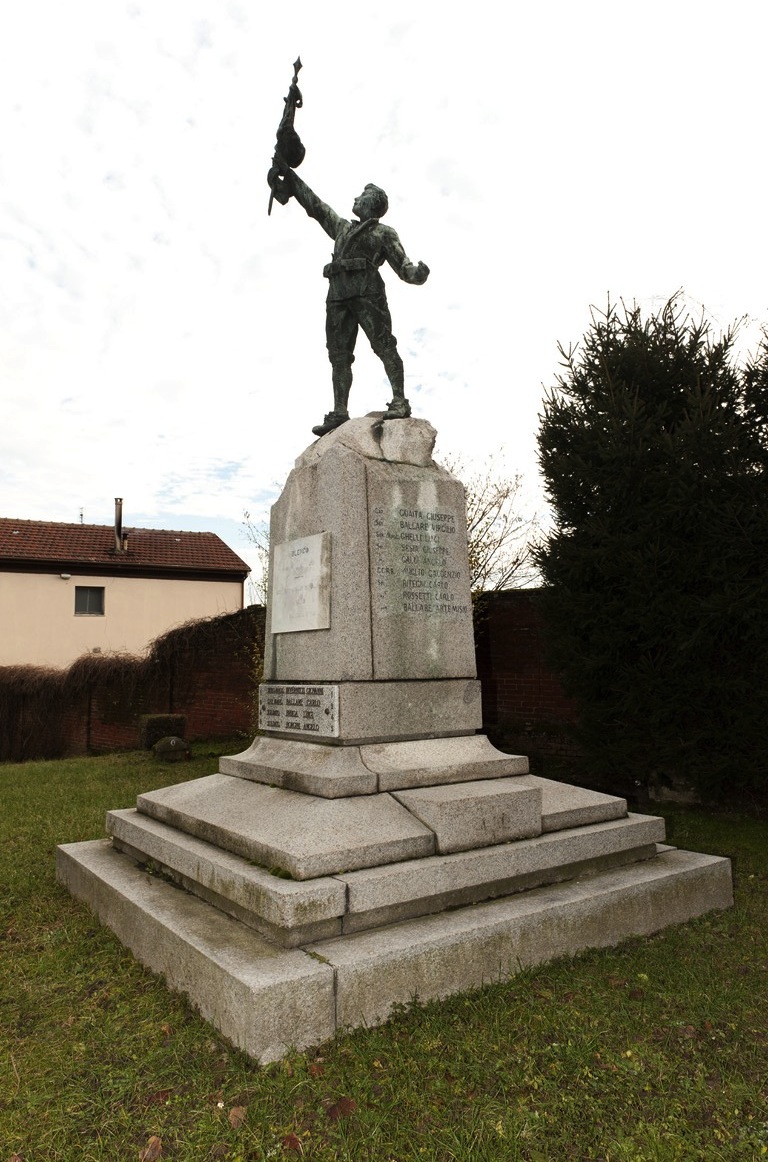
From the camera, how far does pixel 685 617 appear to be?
22.8ft

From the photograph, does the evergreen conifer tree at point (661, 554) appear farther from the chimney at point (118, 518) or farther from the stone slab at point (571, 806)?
the chimney at point (118, 518)

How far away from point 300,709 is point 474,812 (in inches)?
48.0

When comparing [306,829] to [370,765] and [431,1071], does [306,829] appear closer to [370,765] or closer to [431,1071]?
[370,765]

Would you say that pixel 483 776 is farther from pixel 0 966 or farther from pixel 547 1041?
pixel 0 966

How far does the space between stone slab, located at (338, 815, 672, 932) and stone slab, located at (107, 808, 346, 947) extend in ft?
0.38

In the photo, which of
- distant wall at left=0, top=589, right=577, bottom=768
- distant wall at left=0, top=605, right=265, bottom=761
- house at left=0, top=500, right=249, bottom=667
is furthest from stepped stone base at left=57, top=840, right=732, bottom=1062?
house at left=0, top=500, right=249, bottom=667

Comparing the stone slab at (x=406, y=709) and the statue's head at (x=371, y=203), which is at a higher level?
the statue's head at (x=371, y=203)

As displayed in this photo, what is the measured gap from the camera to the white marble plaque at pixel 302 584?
4398 millimetres

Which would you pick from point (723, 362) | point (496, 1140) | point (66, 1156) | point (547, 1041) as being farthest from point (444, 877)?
point (723, 362)

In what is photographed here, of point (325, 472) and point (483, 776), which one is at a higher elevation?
point (325, 472)

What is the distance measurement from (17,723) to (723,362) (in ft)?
54.2

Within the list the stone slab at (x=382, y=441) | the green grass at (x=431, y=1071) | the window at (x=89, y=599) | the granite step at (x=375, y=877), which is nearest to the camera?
the green grass at (x=431, y=1071)

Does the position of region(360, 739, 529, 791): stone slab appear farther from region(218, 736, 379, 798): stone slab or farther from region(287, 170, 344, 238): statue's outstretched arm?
region(287, 170, 344, 238): statue's outstretched arm

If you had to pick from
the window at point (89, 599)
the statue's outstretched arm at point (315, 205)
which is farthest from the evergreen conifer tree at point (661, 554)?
the window at point (89, 599)
